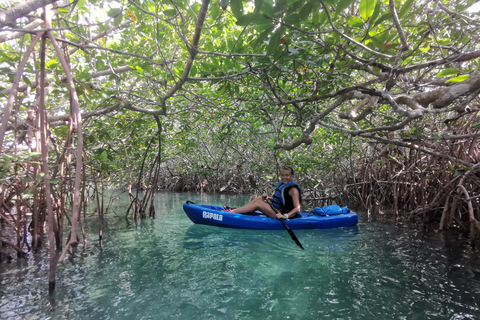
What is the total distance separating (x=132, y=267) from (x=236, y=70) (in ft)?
8.81

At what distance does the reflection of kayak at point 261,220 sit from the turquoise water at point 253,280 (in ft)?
1.48

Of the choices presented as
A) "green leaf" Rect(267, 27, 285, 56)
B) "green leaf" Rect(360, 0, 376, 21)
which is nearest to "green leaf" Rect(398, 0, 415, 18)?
"green leaf" Rect(360, 0, 376, 21)

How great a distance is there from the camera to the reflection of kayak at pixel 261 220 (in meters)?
4.98

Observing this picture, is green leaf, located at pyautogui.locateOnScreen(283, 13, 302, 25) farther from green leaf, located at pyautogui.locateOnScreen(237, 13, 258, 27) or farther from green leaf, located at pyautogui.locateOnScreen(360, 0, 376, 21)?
green leaf, located at pyautogui.locateOnScreen(360, 0, 376, 21)

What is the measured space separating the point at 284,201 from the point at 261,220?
68 centimetres

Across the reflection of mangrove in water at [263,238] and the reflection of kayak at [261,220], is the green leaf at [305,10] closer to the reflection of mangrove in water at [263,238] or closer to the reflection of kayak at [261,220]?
the reflection of mangrove in water at [263,238]

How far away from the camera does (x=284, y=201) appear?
5.36m

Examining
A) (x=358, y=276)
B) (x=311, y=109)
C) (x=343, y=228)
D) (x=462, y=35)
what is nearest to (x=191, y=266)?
(x=358, y=276)

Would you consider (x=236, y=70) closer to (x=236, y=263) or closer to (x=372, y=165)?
(x=236, y=263)

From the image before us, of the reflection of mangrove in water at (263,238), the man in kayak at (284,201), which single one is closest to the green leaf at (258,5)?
the reflection of mangrove in water at (263,238)

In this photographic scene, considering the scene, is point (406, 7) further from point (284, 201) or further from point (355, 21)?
point (284, 201)

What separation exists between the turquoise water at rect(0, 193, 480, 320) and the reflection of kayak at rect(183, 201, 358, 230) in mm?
450

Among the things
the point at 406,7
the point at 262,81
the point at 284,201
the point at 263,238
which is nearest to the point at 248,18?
the point at 406,7

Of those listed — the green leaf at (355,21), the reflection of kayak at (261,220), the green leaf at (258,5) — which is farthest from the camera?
the reflection of kayak at (261,220)
